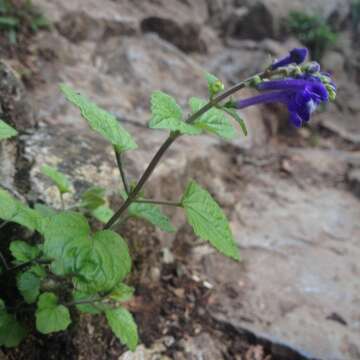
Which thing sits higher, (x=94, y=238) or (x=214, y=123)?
(x=214, y=123)

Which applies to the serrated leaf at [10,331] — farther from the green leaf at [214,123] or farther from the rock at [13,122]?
the green leaf at [214,123]

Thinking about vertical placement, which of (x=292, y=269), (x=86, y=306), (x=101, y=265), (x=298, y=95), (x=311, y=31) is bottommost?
(x=292, y=269)

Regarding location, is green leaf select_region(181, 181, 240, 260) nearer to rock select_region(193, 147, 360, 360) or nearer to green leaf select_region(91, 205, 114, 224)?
green leaf select_region(91, 205, 114, 224)

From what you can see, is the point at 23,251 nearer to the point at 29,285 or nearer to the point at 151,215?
the point at 29,285

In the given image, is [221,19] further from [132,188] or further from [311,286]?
[132,188]

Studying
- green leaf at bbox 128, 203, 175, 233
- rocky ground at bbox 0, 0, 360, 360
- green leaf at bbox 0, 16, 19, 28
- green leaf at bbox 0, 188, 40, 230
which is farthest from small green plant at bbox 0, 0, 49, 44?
green leaf at bbox 128, 203, 175, 233

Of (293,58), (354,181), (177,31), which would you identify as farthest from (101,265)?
(177,31)

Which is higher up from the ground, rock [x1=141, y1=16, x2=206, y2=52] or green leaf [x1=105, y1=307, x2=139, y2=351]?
rock [x1=141, y1=16, x2=206, y2=52]
